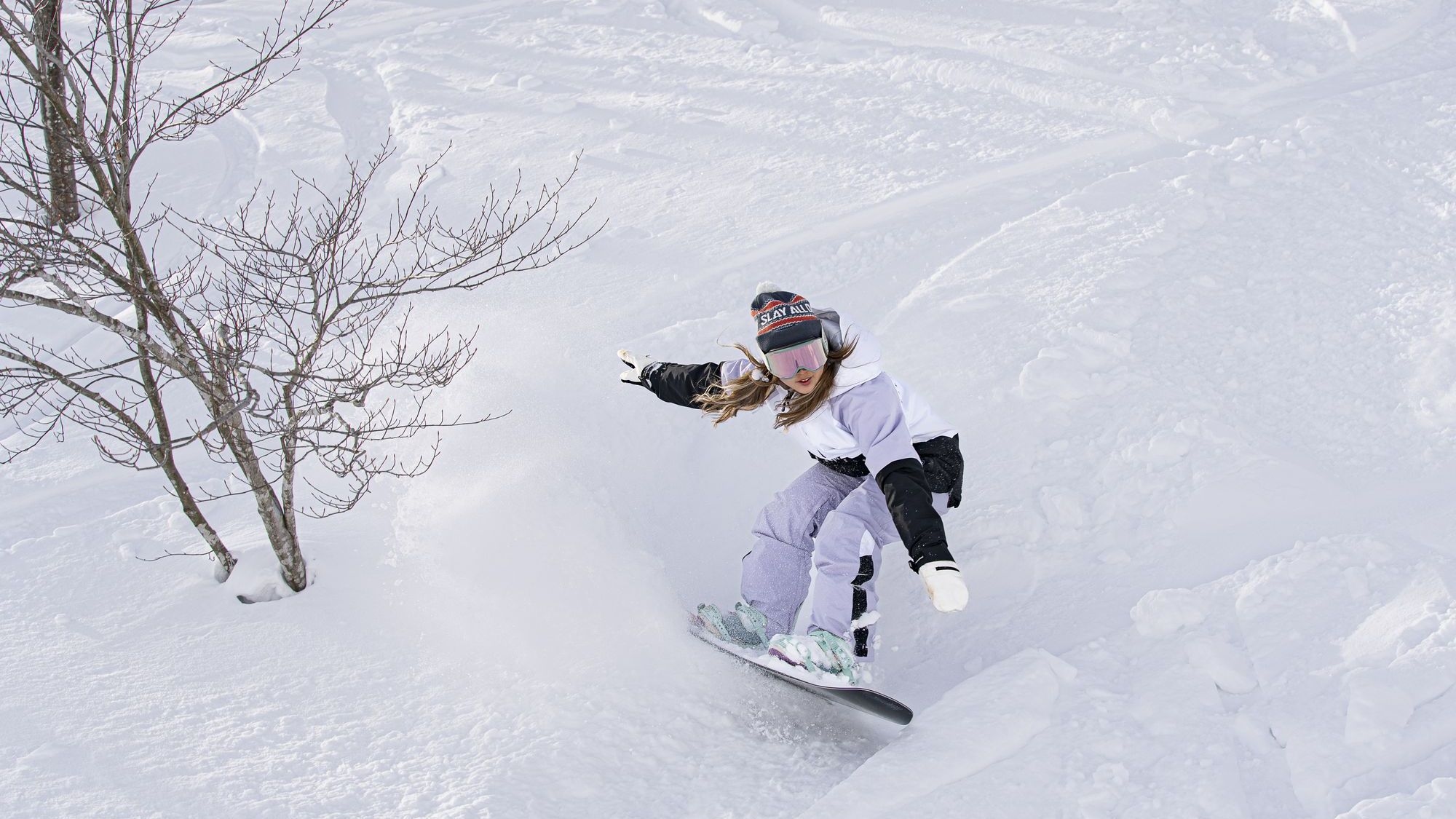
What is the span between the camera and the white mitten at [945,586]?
3.04 meters

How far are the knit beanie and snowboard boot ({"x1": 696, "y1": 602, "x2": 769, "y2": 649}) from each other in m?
1.02

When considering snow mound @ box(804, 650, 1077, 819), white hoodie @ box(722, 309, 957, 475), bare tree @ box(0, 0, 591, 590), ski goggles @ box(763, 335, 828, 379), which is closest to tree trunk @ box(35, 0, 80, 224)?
bare tree @ box(0, 0, 591, 590)

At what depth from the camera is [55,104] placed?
10.3ft

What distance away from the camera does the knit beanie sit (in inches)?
134

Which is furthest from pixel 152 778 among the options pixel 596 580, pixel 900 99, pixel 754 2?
pixel 754 2

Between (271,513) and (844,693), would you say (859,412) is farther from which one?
(271,513)

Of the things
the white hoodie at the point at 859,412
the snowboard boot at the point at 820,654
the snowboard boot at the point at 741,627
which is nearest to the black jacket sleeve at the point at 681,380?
the white hoodie at the point at 859,412

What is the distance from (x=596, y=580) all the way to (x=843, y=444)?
1222 mm

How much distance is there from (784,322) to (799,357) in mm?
139

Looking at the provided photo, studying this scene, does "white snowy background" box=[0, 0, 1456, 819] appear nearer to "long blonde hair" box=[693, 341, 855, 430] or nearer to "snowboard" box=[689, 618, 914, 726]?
"snowboard" box=[689, 618, 914, 726]

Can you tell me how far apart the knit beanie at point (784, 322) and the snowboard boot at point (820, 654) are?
101 cm

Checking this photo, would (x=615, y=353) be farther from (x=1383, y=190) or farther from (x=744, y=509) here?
(x=1383, y=190)

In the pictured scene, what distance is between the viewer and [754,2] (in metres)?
10.8

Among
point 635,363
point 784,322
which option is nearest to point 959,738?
point 784,322
